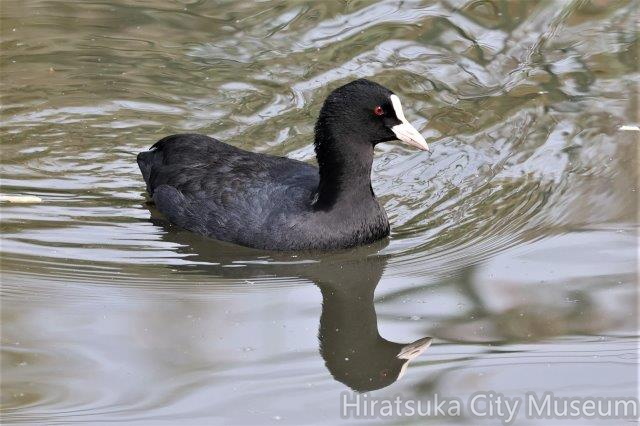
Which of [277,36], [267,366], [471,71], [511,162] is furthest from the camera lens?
[277,36]

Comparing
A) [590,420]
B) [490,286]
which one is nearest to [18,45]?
[490,286]

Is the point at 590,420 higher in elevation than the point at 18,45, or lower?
lower

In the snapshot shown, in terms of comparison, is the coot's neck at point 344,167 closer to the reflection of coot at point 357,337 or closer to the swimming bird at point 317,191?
the swimming bird at point 317,191

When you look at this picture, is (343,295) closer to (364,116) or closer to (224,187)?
(364,116)

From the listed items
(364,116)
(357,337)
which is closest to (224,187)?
(364,116)

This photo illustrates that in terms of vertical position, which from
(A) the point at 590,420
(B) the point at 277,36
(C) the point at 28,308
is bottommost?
(A) the point at 590,420

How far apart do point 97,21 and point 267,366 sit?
5.23 meters

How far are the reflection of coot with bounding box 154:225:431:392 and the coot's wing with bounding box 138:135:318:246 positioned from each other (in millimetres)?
99

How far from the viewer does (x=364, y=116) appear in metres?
6.32

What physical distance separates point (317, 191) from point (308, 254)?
0.42 metres

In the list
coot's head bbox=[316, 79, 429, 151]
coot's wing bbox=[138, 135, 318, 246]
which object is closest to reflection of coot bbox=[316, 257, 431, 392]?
coot's wing bbox=[138, 135, 318, 246]

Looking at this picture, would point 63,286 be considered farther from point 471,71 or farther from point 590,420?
point 471,71

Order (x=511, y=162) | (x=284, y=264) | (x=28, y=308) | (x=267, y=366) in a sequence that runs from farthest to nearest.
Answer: (x=511, y=162), (x=284, y=264), (x=28, y=308), (x=267, y=366)

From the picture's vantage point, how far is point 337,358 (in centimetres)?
518
